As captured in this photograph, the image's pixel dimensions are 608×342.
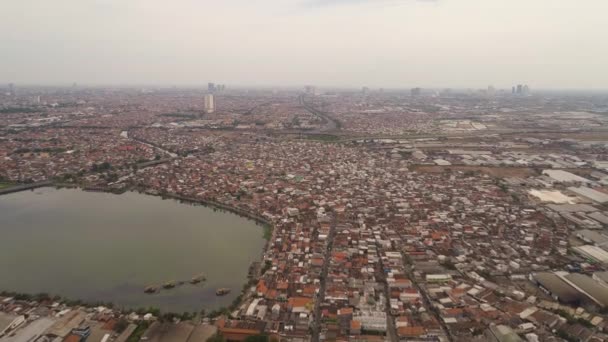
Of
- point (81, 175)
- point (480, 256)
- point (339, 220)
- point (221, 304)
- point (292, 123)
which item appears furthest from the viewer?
point (292, 123)

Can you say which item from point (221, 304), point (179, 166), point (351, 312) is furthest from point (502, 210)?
point (179, 166)

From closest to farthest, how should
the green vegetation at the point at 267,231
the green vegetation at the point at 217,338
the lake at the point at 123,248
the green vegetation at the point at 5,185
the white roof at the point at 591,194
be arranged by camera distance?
the green vegetation at the point at 217,338, the lake at the point at 123,248, the green vegetation at the point at 267,231, the white roof at the point at 591,194, the green vegetation at the point at 5,185

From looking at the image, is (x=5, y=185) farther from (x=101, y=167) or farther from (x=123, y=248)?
(x=123, y=248)

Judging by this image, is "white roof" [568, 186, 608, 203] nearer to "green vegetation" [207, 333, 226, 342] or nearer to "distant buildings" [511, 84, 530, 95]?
"green vegetation" [207, 333, 226, 342]

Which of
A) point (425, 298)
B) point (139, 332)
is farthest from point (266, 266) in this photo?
point (425, 298)

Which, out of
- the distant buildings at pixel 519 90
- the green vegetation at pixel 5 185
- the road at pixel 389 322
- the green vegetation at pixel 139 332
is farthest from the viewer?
the distant buildings at pixel 519 90

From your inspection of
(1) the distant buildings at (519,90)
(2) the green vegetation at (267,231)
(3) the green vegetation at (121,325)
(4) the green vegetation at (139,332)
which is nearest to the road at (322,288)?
(2) the green vegetation at (267,231)

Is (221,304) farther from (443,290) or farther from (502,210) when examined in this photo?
(502,210)

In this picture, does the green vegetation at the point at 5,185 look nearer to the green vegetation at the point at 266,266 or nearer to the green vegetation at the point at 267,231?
the green vegetation at the point at 267,231

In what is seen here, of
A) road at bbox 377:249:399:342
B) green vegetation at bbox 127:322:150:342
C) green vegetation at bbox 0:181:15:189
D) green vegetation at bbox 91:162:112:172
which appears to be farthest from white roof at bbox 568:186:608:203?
green vegetation at bbox 0:181:15:189
